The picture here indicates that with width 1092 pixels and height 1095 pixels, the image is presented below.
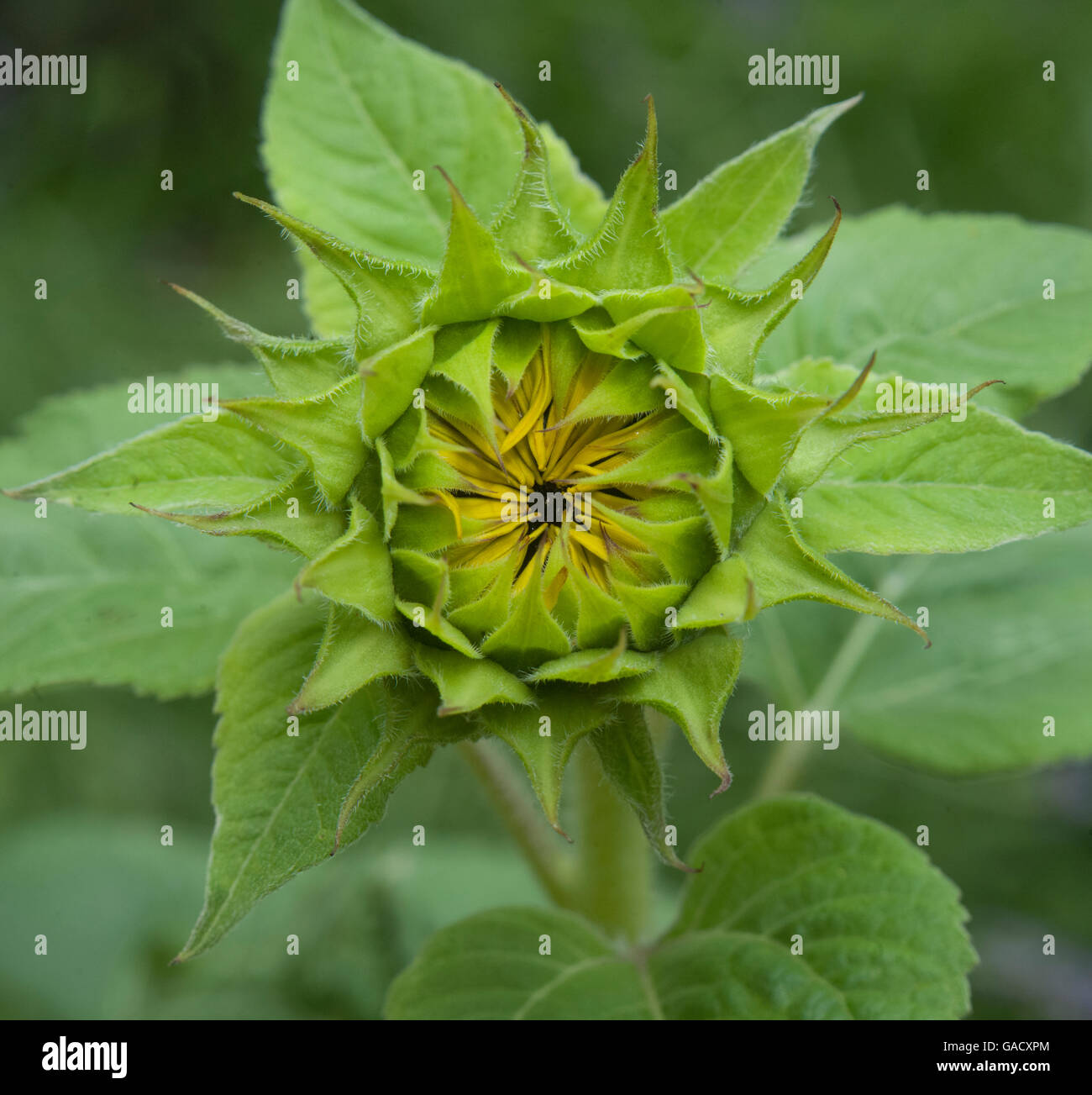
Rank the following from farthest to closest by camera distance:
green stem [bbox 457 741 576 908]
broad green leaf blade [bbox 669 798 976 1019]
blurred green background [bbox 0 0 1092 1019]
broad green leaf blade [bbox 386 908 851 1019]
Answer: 1. blurred green background [bbox 0 0 1092 1019]
2. green stem [bbox 457 741 576 908]
3. broad green leaf blade [bbox 386 908 851 1019]
4. broad green leaf blade [bbox 669 798 976 1019]

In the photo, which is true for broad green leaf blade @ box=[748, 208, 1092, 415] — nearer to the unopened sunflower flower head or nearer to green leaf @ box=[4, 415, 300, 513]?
the unopened sunflower flower head

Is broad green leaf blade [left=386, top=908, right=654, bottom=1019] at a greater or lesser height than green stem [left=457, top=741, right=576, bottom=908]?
lesser

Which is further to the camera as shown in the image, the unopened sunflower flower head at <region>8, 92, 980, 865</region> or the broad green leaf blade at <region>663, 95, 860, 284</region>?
the broad green leaf blade at <region>663, 95, 860, 284</region>

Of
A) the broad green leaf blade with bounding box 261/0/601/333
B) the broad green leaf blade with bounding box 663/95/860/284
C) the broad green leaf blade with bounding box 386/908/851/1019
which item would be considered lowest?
the broad green leaf blade with bounding box 386/908/851/1019

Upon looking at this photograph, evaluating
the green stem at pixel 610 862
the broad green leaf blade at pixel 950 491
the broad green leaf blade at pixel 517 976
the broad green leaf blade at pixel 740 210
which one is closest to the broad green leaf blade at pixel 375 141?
the broad green leaf blade at pixel 740 210

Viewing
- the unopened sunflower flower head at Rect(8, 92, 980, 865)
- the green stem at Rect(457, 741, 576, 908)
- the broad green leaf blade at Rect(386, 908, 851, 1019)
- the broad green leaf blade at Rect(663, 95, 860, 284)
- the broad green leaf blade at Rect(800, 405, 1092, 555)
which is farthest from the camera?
the green stem at Rect(457, 741, 576, 908)

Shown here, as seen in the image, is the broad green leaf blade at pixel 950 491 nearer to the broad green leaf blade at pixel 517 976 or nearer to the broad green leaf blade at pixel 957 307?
the broad green leaf blade at pixel 957 307

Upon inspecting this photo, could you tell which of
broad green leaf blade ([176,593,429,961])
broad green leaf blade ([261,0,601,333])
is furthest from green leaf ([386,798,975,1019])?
broad green leaf blade ([261,0,601,333])
